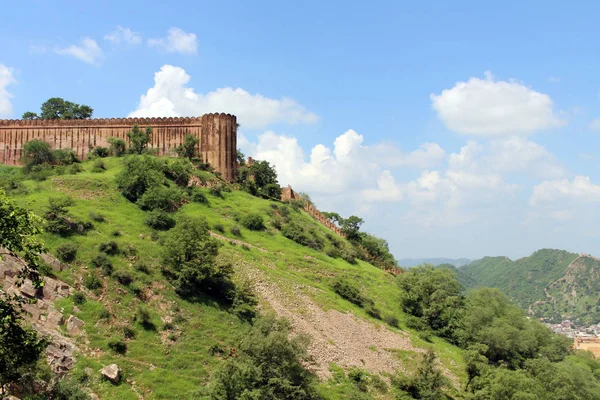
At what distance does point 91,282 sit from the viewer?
3106 cm

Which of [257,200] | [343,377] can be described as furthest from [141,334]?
[257,200]

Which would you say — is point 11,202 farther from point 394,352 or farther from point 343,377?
point 394,352

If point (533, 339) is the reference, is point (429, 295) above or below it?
above

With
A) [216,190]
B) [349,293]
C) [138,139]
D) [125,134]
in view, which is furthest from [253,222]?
[125,134]

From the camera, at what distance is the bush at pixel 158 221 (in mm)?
43434

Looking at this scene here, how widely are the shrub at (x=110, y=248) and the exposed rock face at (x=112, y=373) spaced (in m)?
10.8

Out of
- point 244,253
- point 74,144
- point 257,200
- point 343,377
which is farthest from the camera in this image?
point 74,144

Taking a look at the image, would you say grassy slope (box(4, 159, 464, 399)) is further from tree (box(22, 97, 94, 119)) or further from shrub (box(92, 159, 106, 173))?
tree (box(22, 97, 94, 119))

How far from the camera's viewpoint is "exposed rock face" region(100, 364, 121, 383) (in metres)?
25.2

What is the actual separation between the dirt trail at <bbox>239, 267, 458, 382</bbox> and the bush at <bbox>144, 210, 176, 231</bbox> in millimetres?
8491

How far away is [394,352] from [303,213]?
30.6 m

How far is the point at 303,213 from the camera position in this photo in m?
65.4

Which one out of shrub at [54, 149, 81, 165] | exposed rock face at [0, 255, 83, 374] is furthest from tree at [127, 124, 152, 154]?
exposed rock face at [0, 255, 83, 374]

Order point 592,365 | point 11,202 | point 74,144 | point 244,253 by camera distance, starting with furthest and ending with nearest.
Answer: point 74,144 → point 592,365 → point 244,253 → point 11,202
